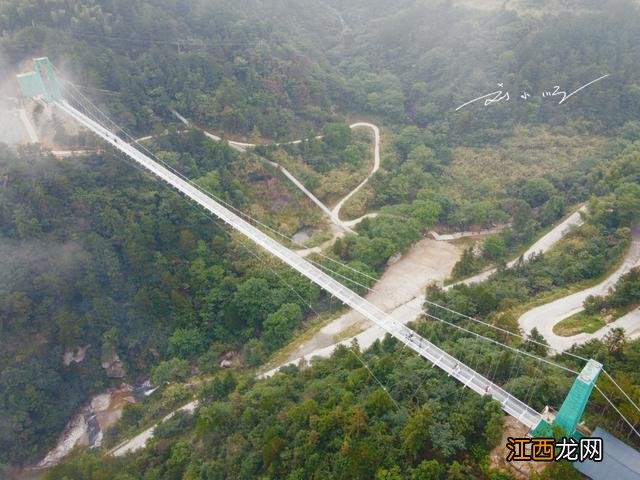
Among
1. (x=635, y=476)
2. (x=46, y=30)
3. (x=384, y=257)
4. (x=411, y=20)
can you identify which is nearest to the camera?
(x=635, y=476)

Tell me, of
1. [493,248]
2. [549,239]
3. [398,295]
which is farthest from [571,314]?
[549,239]

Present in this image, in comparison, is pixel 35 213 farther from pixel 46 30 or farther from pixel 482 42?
pixel 482 42

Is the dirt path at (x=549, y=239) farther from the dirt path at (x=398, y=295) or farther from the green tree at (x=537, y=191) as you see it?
the green tree at (x=537, y=191)

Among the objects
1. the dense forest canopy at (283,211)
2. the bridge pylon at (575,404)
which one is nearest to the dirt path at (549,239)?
the dense forest canopy at (283,211)

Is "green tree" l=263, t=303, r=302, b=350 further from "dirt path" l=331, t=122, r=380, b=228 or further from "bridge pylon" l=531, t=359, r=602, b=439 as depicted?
"bridge pylon" l=531, t=359, r=602, b=439

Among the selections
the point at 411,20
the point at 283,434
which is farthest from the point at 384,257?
the point at 411,20

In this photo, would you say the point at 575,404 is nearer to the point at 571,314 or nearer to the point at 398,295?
the point at 571,314
